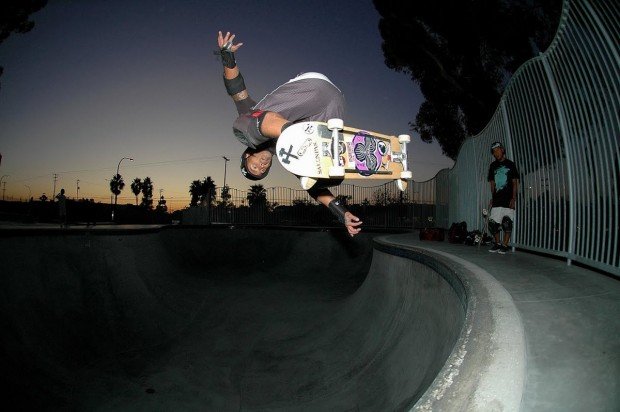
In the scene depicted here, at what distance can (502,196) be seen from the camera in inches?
228

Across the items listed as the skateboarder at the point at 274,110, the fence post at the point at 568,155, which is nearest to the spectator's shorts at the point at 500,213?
the fence post at the point at 568,155

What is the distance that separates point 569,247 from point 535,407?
3.66 meters

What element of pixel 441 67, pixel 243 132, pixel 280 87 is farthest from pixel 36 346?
pixel 441 67

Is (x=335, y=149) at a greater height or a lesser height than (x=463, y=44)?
lesser

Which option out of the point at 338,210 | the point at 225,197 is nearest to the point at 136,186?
the point at 225,197

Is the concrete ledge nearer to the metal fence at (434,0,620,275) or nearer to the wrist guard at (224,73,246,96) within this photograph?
the metal fence at (434,0,620,275)

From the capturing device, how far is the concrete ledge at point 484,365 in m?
1.30

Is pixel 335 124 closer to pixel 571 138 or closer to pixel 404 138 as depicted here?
pixel 404 138

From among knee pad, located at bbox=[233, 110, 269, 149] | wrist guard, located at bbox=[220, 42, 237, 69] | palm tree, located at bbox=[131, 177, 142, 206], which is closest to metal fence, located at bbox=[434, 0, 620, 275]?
knee pad, located at bbox=[233, 110, 269, 149]

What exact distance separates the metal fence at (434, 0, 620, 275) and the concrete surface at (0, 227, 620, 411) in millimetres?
475

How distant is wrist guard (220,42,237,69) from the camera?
393 centimetres

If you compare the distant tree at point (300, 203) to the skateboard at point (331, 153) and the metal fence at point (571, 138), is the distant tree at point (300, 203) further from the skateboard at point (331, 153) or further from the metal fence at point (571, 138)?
the skateboard at point (331, 153)

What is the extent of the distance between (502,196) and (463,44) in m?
13.4

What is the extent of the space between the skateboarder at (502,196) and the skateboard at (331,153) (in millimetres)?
2908
